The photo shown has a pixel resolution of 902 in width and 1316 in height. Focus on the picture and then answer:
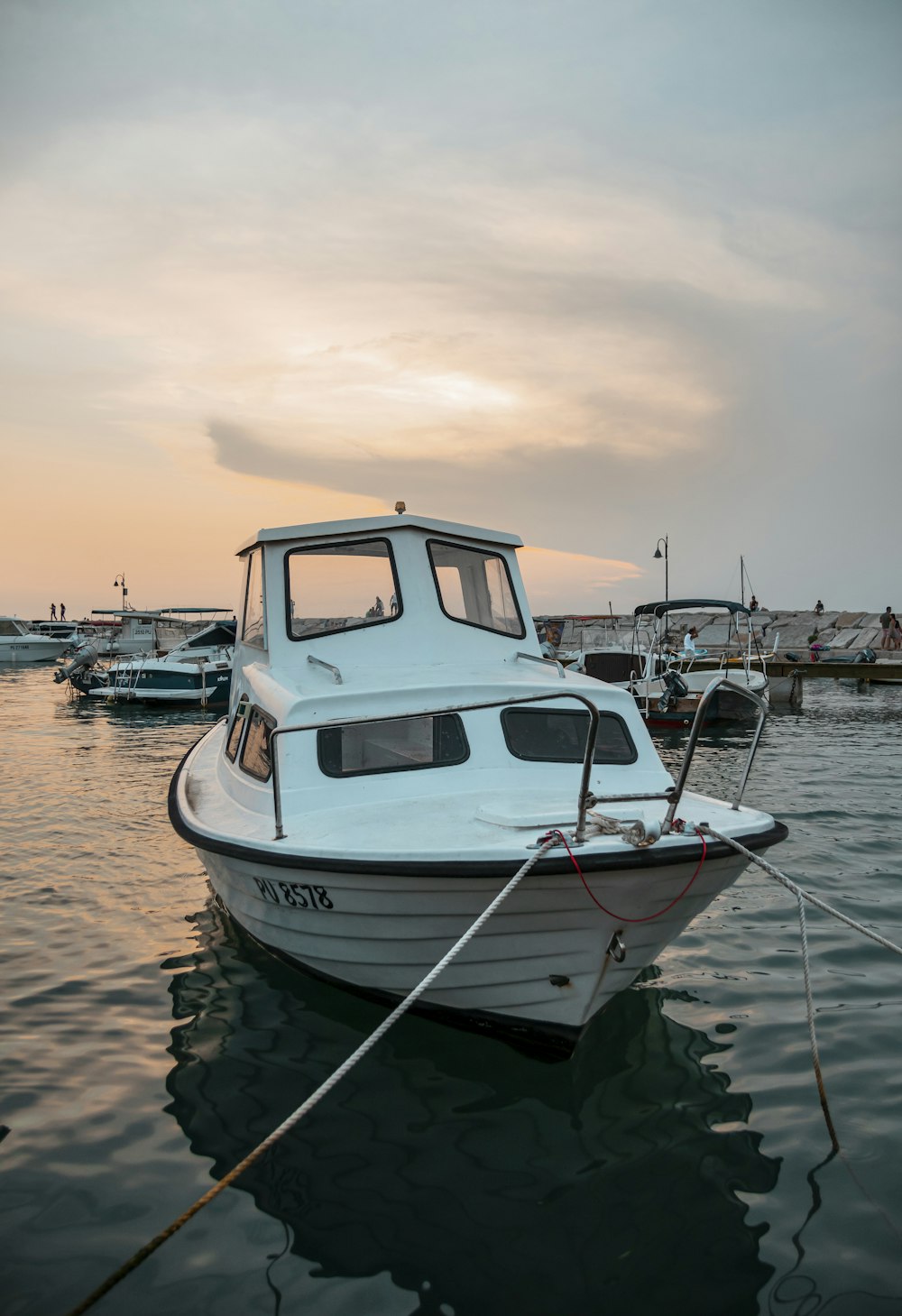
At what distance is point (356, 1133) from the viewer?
15.8ft

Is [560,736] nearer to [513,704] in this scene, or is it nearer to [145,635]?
[513,704]

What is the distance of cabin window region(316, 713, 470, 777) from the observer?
252 inches

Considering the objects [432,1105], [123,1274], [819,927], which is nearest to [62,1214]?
[123,1274]

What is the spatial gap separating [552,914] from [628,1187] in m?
1.31

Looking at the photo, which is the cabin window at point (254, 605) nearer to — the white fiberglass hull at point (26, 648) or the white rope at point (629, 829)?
the white rope at point (629, 829)

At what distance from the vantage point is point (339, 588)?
28.1 ft

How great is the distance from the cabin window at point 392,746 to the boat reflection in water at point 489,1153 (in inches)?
63.9

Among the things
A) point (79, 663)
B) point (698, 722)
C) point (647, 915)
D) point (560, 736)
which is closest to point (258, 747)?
point (560, 736)

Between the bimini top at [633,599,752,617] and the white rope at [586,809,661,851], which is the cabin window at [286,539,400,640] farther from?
the bimini top at [633,599,752,617]

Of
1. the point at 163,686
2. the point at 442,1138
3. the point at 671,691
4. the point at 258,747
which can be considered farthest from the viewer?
the point at 163,686

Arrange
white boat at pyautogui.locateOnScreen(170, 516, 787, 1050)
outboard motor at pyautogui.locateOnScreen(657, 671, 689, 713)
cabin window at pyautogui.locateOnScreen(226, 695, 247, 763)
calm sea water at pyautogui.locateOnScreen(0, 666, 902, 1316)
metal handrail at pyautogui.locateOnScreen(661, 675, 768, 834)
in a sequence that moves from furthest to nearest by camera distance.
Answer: outboard motor at pyautogui.locateOnScreen(657, 671, 689, 713) < cabin window at pyautogui.locateOnScreen(226, 695, 247, 763) < white boat at pyautogui.locateOnScreen(170, 516, 787, 1050) < metal handrail at pyautogui.locateOnScreen(661, 675, 768, 834) < calm sea water at pyautogui.locateOnScreen(0, 666, 902, 1316)

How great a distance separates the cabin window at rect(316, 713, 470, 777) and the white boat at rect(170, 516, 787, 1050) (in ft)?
0.05

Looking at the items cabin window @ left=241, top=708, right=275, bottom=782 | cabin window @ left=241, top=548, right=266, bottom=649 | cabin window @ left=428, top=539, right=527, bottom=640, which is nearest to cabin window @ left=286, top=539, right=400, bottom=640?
cabin window @ left=241, top=548, right=266, bottom=649

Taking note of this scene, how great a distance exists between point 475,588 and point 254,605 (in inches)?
87.6
